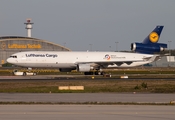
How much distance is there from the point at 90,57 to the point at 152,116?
173ft

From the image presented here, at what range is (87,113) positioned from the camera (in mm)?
17672

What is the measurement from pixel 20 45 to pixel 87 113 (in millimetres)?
114869

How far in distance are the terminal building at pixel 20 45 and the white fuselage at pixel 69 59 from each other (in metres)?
62.6

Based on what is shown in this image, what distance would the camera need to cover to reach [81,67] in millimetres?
64938

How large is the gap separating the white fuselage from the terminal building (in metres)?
62.6

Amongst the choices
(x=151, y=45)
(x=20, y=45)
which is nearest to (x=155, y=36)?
(x=151, y=45)

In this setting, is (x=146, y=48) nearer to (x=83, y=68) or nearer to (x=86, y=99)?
(x=83, y=68)

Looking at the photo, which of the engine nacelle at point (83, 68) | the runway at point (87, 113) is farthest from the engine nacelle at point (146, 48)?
the runway at point (87, 113)

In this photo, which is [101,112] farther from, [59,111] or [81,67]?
[81,67]

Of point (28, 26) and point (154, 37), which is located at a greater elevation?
point (28, 26)

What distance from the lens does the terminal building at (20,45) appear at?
129 metres

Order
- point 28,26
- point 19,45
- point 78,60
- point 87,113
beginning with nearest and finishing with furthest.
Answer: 1. point 87,113
2. point 78,60
3. point 19,45
4. point 28,26

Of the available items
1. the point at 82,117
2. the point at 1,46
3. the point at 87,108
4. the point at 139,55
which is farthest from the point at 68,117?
the point at 1,46

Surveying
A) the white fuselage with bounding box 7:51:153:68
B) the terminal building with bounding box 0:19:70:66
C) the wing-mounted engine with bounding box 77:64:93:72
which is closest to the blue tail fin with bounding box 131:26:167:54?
the white fuselage with bounding box 7:51:153:68
